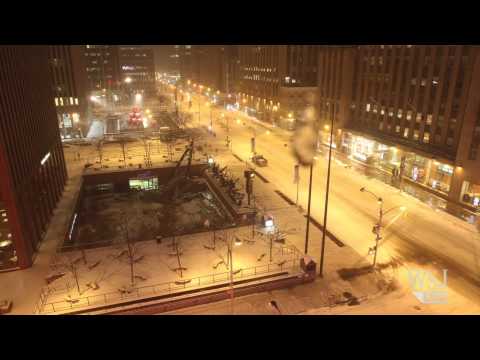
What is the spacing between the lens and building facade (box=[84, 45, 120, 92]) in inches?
5910

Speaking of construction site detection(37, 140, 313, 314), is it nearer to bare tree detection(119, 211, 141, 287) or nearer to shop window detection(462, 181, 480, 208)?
bare tree detection(119, 211, 141, 287)

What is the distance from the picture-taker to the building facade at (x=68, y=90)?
67438 millimetres

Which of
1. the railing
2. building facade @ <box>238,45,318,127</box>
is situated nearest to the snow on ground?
the railing

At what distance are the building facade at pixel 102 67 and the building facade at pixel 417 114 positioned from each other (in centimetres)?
11847

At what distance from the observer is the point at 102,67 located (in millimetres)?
151500

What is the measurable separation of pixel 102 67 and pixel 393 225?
14915 cm

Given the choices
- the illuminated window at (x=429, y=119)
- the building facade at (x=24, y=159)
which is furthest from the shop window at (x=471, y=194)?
the building facade at (x=24, y=159)

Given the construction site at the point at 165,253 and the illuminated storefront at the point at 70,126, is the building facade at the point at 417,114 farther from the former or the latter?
the illuminated storefront at the point at 70,126

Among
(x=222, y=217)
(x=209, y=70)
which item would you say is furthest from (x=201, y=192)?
(x=209, y=70)

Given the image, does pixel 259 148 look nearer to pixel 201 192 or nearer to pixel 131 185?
pixel 201 192

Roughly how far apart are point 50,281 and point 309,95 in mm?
69107

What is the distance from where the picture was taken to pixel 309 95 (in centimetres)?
8119

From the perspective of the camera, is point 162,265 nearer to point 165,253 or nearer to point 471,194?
point 165,253
